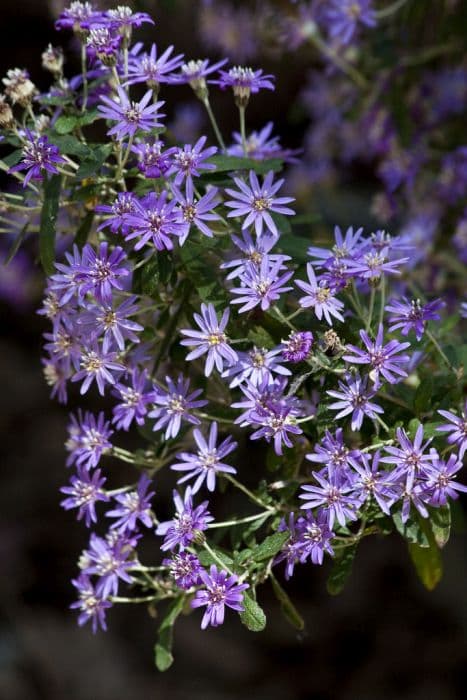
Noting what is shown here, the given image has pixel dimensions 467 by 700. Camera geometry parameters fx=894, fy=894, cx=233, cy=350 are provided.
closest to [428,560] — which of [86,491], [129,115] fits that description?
[86,491]

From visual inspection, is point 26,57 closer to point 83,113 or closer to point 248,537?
point 83,113

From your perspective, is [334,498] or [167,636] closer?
[334,498]

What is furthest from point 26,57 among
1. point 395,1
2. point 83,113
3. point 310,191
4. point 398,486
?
point 398,486

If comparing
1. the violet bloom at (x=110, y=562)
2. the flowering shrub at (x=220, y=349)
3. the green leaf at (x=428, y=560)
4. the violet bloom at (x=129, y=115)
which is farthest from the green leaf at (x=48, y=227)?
the green leaf at (x=428, y=560)

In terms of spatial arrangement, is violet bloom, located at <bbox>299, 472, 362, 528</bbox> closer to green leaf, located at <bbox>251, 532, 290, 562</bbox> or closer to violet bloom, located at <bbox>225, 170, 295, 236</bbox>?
green leaf, located at <bbox>251, 532, 290, 562</bbox>

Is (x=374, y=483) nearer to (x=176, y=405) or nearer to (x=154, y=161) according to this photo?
(x=176, y=405)
